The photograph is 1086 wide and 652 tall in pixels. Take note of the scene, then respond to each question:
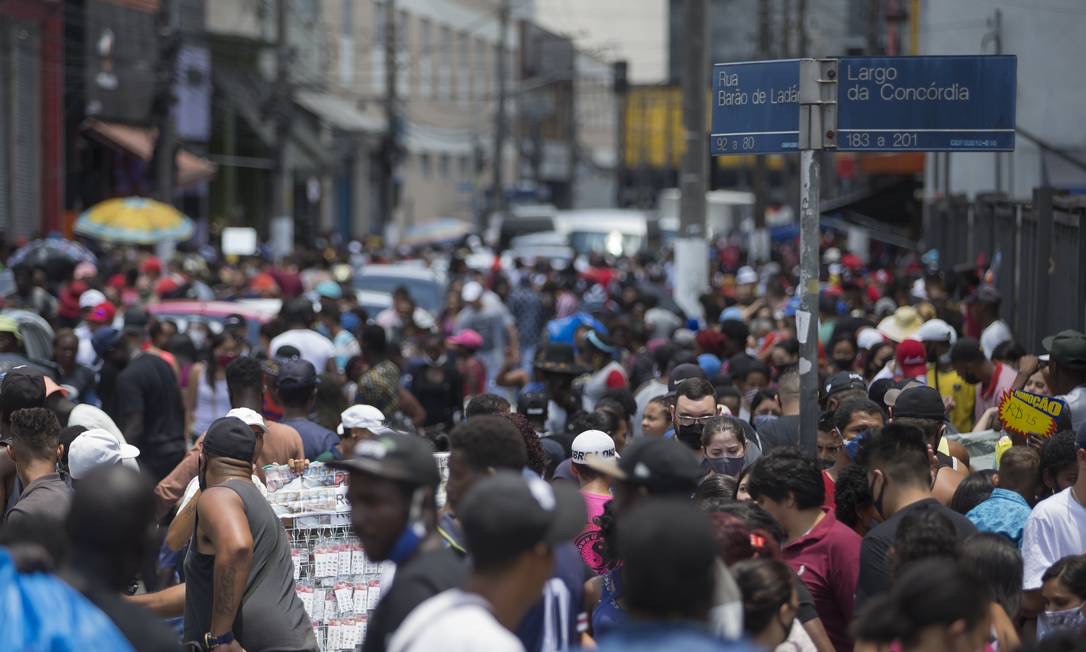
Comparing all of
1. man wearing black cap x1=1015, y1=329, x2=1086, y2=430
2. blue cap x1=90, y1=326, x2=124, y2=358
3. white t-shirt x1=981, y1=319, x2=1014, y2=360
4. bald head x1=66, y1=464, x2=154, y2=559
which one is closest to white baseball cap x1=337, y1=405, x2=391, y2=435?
man wearing black cap x1=1015, y1=329, x2=1086, y2=430

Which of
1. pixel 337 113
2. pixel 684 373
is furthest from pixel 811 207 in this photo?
pixel 337 113

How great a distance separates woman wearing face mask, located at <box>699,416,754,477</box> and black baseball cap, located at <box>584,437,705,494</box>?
295cm

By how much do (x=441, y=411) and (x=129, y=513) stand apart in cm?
894

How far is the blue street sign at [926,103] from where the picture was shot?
747cm

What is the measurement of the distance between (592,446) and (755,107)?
1841 mm

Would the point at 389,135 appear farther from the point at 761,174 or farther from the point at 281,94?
the point at 281,94

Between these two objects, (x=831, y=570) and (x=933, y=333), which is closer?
(x=831, y=570)

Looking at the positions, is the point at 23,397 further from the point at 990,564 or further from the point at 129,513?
the point at 990,564

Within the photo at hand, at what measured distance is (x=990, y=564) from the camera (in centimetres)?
507

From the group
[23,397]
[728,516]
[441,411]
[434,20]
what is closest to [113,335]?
[441,411]

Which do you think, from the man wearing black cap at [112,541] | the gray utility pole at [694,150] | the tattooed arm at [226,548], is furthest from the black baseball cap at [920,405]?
the gray utility pole at [694,150]

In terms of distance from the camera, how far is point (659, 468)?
4500 mm

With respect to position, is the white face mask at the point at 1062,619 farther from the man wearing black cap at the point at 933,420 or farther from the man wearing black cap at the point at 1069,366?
the man wearing black cap at the point at 1069,366

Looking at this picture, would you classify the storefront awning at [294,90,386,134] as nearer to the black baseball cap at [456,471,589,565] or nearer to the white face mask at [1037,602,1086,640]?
the white face mask at [1037,602,1086,640]
